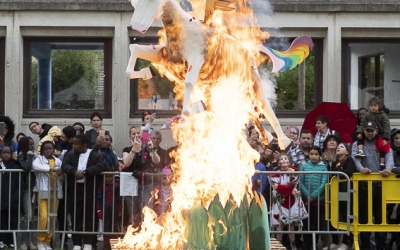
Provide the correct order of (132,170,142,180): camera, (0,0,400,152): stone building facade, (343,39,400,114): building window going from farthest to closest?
1. (343,39,400,114): building window
2. (0,0,400,152): stone building facade
3. (132,170,142,180): camera

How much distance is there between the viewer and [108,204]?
46.7ft

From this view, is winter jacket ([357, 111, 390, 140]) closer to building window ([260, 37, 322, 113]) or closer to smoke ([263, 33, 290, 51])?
smoke ([263, 33, 290, 51])

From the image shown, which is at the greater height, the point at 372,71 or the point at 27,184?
the point at 372,71

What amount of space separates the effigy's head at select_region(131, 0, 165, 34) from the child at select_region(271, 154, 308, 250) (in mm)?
5694

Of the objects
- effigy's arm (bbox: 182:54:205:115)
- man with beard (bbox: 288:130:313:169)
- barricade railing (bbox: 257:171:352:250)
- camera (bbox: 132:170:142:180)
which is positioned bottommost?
barricade railing (bbox: 257:171:352:250)

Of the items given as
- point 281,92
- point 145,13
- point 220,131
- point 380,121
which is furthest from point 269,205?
point 145,13

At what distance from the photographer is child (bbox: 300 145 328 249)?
46.6ft

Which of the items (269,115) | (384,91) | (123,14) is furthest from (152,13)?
(384,91)

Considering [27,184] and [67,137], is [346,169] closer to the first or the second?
[67,137]

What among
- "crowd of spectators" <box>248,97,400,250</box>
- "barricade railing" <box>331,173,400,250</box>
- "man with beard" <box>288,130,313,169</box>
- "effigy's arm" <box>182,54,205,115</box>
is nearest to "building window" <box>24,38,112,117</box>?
"crowd of spectators" <box>248,97,400,250</box>

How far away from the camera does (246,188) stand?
1004 centimetres

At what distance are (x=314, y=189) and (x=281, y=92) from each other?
5.13 metres

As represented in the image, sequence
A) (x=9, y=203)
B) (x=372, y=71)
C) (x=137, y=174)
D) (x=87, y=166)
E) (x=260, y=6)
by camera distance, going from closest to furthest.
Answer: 1. (x=260, y=6)
2. (x=137, y=174)
3. (x=9, y=203)
4. (x=87, y=166)
5. (x=372, y=71)

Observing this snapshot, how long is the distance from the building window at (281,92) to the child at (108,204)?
445 cm
